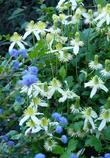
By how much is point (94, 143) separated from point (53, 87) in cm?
25

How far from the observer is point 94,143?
5.78 feet

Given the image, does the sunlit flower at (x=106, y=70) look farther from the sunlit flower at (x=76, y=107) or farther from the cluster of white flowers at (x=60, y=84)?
the sunlit flower at (x=76, y=107)

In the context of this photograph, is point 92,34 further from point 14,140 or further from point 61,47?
point 14,140

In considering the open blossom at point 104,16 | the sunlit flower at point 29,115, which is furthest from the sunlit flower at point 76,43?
the sunlit flower at point 29,115

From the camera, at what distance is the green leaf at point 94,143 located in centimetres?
176

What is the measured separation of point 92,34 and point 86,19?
0.11 metres

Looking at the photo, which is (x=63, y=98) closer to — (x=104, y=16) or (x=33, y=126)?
(x=33, y=126)

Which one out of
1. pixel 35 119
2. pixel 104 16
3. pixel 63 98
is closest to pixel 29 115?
pixel 35 119

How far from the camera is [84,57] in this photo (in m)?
2.05

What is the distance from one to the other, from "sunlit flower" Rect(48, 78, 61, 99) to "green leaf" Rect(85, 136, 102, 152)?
8.3 inches

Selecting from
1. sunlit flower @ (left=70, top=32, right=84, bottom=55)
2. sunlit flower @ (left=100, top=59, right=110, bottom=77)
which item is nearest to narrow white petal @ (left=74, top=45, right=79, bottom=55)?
sunlit flower @ (left=70, top=32, right=84, bottom=55)

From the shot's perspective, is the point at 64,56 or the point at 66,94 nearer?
the point at 66,94

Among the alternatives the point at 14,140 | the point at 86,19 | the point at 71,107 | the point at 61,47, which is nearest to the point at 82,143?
the point at 71,107

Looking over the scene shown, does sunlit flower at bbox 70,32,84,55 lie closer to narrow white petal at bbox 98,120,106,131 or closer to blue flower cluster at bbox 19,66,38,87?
blue flower cluster at bbox 19,66,38,87
